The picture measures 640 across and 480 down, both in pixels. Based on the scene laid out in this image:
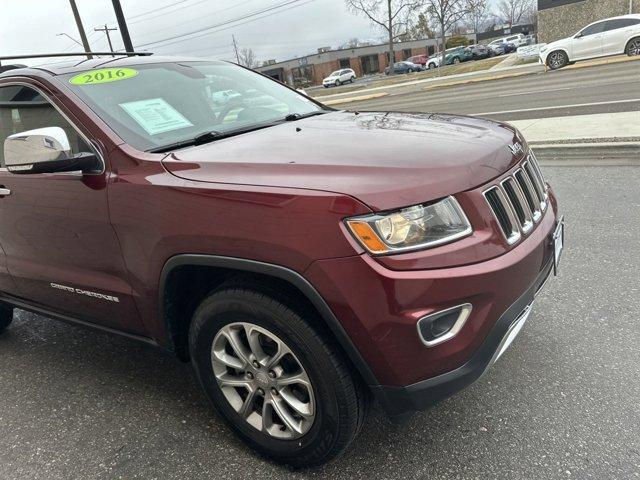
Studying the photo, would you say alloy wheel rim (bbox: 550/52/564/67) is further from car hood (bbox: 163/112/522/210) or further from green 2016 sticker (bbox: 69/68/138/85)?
green 2016 sticker (bbox: 69/68/138/85)

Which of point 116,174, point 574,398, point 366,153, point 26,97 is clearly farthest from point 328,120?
point 574,398

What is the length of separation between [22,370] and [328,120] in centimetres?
263

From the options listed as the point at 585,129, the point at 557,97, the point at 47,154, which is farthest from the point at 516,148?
the point at 557,97

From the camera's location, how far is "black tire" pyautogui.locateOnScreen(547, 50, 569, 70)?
20.4 metres

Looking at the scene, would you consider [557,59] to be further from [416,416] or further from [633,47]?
[416,416]

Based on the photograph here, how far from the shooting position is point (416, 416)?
2629mm

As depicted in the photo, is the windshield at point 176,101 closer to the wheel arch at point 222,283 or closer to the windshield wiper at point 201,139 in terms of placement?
the windshield wiper at point 201,139

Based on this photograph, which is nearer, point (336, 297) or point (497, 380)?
A: point (336, 297)

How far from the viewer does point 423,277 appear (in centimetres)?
183

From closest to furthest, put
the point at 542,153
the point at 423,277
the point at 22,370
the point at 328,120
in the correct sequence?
the point at 423,277
the point at 328,120
the point at 22,370
the point at 542,153

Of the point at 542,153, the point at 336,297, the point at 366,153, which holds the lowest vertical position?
the point at 542,153

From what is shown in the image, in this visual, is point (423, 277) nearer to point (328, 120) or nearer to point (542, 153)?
point (328, 120)

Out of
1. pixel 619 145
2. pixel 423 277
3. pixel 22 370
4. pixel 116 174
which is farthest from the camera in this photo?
pixel 619 145

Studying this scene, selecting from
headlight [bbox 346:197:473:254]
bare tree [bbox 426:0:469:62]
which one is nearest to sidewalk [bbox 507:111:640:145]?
headlight [bbox 346:197:473:254]
